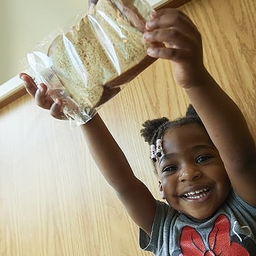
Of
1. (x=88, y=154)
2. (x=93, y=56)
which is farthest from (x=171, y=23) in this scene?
(x=88, y=154)

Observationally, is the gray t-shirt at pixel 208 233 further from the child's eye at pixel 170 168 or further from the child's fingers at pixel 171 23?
the child's fingers at pixel 171 23

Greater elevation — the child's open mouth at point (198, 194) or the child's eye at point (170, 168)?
the child's eye at point (170, 168)

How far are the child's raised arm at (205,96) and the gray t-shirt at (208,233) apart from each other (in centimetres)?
3

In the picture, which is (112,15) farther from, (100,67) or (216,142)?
(216,142)

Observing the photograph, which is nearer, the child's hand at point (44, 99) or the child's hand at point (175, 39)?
the child's hand at point (175, 39)

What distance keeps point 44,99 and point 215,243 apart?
32cm

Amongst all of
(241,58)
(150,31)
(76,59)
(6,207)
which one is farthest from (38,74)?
(6,207)

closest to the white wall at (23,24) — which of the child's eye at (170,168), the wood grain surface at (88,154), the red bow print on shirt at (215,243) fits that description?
the wood grain surface at (88,154)

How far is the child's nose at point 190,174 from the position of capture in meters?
0.72

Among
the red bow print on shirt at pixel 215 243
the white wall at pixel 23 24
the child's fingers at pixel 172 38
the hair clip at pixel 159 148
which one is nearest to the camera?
the child's fingers at pixel 172 38

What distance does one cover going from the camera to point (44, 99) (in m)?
0.72

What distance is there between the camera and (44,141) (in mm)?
1069

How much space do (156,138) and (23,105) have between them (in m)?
0.43

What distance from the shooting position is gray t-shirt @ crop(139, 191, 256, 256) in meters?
0.67
